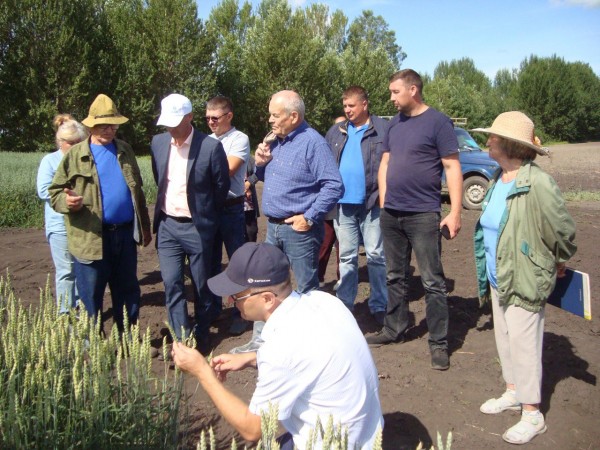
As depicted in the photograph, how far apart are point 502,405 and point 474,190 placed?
9681 mm

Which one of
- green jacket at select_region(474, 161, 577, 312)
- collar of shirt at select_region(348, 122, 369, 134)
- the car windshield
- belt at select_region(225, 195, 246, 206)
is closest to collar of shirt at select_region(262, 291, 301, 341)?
green jacket at select_region(474, 161, 577, 312)

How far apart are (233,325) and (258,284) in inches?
116

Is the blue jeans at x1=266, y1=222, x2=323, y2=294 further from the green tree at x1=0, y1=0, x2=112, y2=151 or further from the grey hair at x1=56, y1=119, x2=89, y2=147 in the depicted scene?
the green tree at x1=0, y1=0, x2=112, y2=151

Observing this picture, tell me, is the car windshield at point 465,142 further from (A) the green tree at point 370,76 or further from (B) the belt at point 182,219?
(A) the green tree at point 370,76

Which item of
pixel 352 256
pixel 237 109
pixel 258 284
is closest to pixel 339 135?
pixel 352 256

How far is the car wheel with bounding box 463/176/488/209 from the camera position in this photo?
12.9 meters

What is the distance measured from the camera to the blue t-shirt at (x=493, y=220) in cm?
354

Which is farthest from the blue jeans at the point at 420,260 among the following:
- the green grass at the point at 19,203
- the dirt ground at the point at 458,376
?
the green grass at the point at 19,203

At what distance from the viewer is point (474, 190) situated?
12977 mm

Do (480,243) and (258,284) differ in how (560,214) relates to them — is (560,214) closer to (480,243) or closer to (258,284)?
(480,243)

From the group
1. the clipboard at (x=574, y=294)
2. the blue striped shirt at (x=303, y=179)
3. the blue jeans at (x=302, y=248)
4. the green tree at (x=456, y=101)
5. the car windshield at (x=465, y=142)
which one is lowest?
the clipboard at (x=574, y=294)

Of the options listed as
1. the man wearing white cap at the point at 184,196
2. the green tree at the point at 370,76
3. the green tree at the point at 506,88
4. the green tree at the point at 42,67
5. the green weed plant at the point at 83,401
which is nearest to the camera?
the green weed plant at the point at 83,401

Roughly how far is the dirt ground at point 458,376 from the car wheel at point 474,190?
230 inches

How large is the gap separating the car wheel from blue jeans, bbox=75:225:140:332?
31.3 ft
